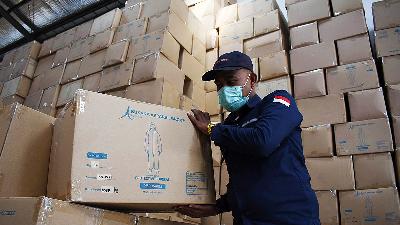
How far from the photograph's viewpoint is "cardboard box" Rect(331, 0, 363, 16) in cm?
266

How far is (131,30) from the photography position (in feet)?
9.70

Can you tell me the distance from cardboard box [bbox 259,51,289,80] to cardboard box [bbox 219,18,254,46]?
14.4 inches

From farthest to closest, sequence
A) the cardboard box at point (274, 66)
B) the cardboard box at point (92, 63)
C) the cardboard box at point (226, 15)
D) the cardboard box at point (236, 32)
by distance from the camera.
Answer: the cardboard box at point (226, 15)
the cardboard box at point (236, 32)
the cardboard box at point (92, 63)
the cardboard box at point (274, 66)

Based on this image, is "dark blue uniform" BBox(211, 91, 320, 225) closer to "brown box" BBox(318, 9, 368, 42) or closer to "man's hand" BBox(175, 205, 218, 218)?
"man's hand" BBox(175, 205, 218, 218)

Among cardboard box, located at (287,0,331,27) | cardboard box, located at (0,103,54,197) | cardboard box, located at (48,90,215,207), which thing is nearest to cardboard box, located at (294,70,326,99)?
cardboard box, located at (287,0,331,27)

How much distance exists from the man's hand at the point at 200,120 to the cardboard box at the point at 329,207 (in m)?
1.18

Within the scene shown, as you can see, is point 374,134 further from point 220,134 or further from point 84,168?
point 84,168

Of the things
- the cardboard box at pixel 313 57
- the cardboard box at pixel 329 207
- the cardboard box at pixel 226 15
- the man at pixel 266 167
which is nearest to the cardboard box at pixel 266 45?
the cardboard box at pixel 313 57

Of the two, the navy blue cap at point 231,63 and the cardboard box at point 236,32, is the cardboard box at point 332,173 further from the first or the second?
the cardboard box at point 236,32

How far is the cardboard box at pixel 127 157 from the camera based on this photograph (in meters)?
1.16

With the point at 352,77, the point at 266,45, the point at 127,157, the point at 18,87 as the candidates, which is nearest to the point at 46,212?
the point at 127,157

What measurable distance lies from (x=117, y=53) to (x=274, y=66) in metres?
1.26

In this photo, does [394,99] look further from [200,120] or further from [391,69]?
[200,120]

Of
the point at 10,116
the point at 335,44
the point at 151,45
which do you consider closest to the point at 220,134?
the point at 10,116
